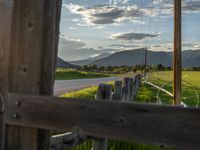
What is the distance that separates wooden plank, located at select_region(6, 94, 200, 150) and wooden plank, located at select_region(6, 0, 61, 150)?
0.31 feet

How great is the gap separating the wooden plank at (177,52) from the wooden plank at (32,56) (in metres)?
7.26

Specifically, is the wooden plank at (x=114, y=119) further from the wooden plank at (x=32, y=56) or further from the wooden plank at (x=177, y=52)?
the wooden plank at (x=177, y=52)

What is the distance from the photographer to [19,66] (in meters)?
2.58

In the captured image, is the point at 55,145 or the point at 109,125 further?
the point at 55,145

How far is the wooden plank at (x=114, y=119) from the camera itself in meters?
2.04

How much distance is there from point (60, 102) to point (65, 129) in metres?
0.17

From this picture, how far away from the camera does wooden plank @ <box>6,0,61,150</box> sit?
Result: 8.27ft

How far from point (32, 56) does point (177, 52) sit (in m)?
7.57

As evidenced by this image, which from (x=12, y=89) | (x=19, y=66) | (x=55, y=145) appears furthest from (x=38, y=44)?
(x=55, y=145)

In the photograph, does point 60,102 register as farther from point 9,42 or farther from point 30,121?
point 9,42

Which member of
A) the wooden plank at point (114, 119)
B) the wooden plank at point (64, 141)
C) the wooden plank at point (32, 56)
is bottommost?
the wooden plank at point (64, 141)

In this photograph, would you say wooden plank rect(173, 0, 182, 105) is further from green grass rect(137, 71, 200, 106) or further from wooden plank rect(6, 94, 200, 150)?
wooden plank rect(6, 94, 200, 150)

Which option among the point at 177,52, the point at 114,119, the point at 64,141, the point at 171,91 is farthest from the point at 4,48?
the point at 171,91

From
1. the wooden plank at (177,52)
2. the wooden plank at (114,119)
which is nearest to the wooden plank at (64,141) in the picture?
the wooden plank at (114,119)
